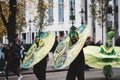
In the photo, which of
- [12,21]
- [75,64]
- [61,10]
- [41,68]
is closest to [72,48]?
[75,64]

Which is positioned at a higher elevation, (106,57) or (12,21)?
(12,21)

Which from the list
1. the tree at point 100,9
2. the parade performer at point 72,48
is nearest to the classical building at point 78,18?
the tree at point 100,9

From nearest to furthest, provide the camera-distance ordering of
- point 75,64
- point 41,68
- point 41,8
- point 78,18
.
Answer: point 75,64 < point 41,68 < point 41,8 < point 78,18

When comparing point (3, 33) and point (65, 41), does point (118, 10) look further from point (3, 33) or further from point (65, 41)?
point (65, 41)

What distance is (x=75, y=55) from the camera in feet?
44.8

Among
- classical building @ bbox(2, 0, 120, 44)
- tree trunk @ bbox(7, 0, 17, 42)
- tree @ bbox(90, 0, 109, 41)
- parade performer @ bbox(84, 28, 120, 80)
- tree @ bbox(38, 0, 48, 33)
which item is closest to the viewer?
parade performer @ bbox(84, 28, 120, 80)

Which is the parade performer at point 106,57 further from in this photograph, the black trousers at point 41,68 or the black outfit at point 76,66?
the black outfit at point 76,66

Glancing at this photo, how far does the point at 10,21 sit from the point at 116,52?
946 cm

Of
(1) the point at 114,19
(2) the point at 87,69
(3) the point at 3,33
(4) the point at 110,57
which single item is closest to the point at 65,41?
(4) the point at 110,57

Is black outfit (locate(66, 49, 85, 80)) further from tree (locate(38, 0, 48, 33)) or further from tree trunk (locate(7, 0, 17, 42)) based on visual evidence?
tree trunk (locate(7, 0, 17, 42))

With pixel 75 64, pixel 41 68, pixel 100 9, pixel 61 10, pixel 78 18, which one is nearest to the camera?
pixel 75 64

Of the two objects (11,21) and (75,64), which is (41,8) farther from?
(75,64)

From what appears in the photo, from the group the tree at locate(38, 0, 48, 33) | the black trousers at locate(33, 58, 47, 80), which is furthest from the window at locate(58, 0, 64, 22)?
the black trousers at locate(33, 58, 47, 80)

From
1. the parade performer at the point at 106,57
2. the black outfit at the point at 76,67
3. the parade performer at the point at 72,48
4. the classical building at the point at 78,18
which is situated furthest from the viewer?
the classical building at the point at 78,18
